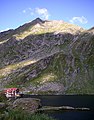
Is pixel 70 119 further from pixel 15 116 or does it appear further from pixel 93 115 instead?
pixel 15 116

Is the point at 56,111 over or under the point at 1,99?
under

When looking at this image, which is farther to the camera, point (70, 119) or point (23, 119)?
point (70, 119)

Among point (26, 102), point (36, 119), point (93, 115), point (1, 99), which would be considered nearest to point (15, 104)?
point (26, 102)

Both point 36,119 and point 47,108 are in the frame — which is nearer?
point 36,119

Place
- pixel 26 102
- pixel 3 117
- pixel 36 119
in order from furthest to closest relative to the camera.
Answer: pixel 26 102
pixel 36 119
pixel 3 117

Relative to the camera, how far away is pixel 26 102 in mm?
124312

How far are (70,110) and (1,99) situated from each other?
3797cm

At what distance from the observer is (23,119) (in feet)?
155

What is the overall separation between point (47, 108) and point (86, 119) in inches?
1503

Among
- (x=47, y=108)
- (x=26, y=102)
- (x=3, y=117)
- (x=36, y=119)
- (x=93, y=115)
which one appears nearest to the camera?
(x=3, y=117)

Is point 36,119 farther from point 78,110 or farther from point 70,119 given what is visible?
point 78,110

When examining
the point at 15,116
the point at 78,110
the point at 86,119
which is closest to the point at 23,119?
the point at 15,116

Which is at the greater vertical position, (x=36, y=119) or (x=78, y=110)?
(x=36, y=119)

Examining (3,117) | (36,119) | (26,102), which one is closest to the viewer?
(3,117)
